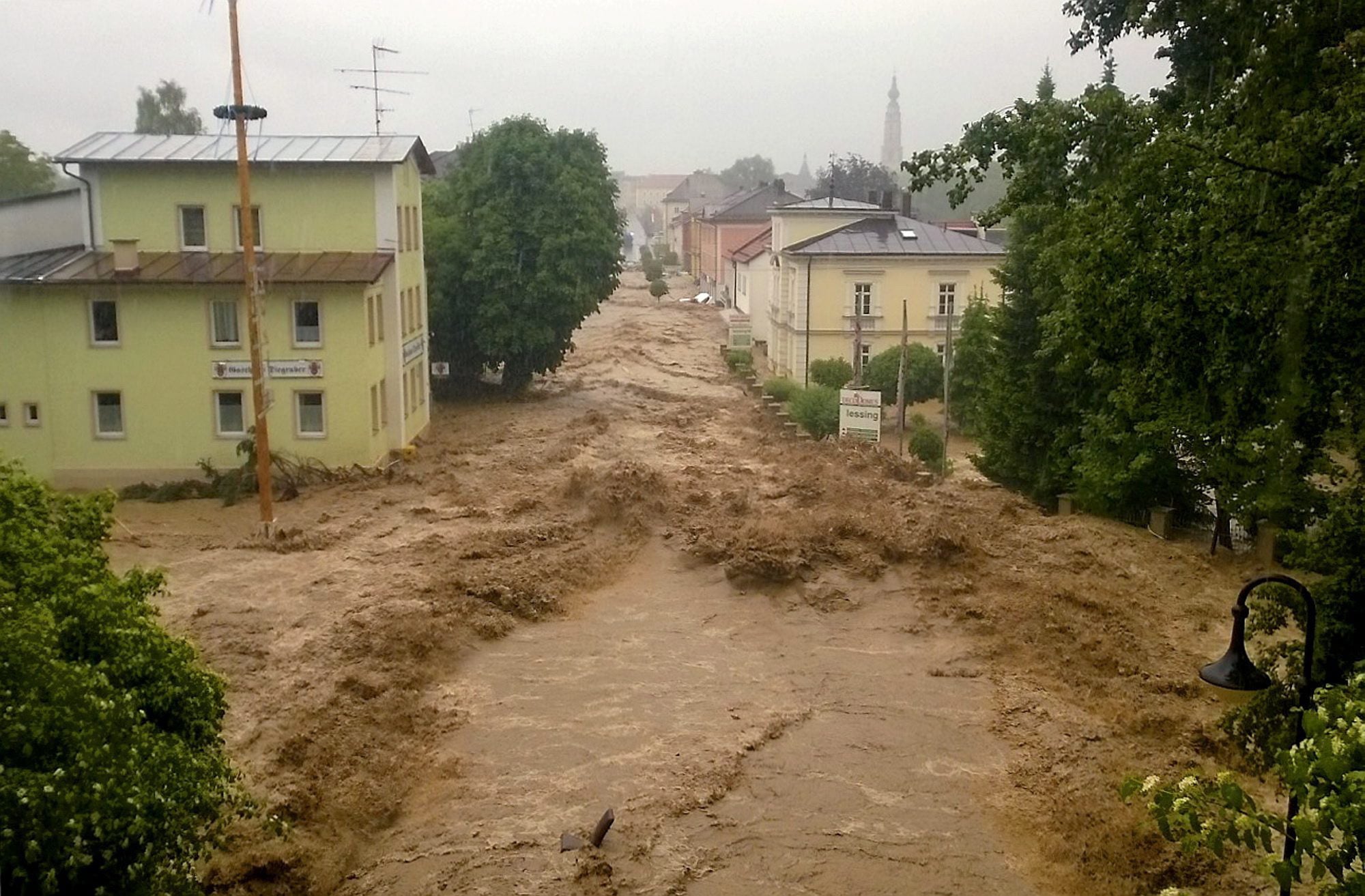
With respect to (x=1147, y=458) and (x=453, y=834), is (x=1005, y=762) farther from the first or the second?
(x=1147, y=458)

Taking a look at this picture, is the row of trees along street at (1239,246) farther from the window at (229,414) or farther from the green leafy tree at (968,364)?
the green leafy tree at (968,364)

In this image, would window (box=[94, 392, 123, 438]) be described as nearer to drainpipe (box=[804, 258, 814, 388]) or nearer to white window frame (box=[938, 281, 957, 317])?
drainpipe (box=[804, 258, 814, 388])

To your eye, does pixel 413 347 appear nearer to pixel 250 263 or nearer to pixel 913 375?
pixel 250 263

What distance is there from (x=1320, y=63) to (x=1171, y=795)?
550 centimetres

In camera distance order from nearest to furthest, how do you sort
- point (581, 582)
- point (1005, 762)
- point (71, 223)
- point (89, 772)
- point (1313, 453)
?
point (89, 772), point (1313, 453), point (1005, 762), point (581, 582), point (71, 223)

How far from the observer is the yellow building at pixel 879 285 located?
137ft

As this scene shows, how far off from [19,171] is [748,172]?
521 feet

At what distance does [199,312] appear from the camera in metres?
26.2

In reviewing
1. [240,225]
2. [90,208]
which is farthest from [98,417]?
[240,225]

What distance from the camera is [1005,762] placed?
1328 centimetres

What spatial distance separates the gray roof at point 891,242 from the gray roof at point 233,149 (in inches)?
670

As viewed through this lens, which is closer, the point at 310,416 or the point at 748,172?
the point at 310,416

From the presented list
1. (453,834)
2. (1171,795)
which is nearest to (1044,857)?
(453,834)

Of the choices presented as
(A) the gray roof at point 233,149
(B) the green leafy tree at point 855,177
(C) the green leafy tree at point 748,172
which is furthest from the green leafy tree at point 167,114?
(C) the green leafy tree at point 748,172
